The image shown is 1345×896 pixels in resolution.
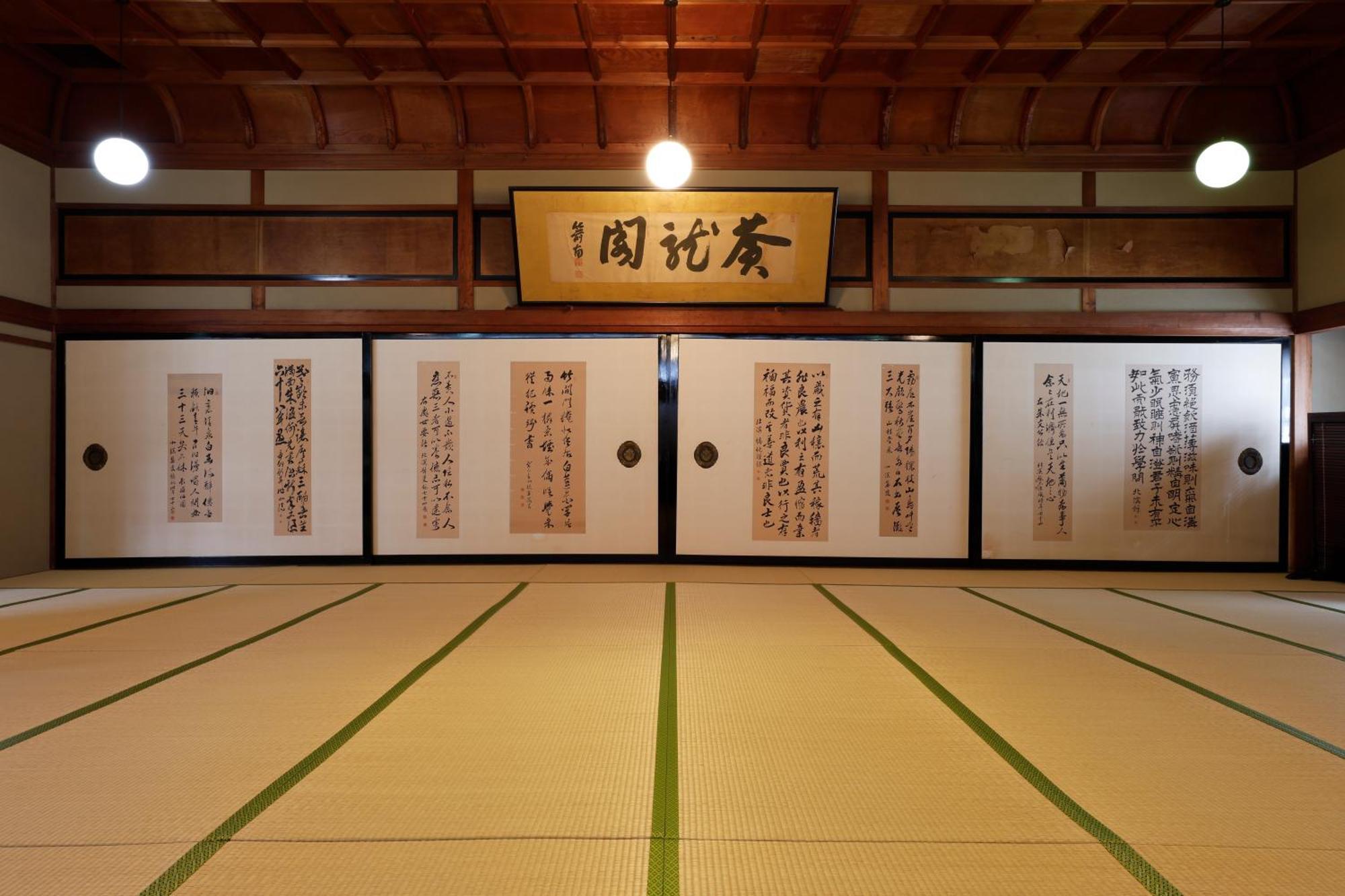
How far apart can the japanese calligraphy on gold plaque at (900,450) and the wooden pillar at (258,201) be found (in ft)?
15.1

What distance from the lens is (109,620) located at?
3346 mm

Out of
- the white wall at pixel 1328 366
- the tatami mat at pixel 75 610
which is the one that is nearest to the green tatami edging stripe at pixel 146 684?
the tatami mat at pixel 75 610

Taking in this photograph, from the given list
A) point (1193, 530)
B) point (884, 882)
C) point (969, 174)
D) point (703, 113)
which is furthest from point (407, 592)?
point (1193, 530)

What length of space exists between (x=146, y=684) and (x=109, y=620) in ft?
4.27

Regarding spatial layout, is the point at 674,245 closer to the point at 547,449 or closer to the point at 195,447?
the point at 547,449

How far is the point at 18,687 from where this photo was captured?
2395mm

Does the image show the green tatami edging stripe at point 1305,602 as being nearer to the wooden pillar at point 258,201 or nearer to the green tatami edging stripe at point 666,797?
the green tatami edging stripe at point 666,797

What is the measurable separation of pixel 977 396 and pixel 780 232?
74.2 inches

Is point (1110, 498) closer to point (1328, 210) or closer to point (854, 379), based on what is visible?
point (854, 379)

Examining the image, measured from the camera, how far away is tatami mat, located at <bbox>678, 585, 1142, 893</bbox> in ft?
4.87

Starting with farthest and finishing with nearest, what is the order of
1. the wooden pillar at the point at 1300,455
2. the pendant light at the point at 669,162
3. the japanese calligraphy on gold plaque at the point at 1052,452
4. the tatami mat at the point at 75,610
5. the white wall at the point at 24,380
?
the japanese calligraphy on gold plaque at the point at 1052,452 < the wooden pillar at the point at 1300,455 < the white wall at the point at 24,380 < the pendant light at the point at 669,162 < the tatami mat at the point at 75,610

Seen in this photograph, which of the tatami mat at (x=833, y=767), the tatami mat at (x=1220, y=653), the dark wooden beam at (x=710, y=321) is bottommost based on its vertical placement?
the tatami mat at (x=1220, y=653)

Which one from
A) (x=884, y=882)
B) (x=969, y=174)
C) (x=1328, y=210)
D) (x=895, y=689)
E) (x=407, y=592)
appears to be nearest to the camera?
(x=884, y=882)

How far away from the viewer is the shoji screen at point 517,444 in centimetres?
499
